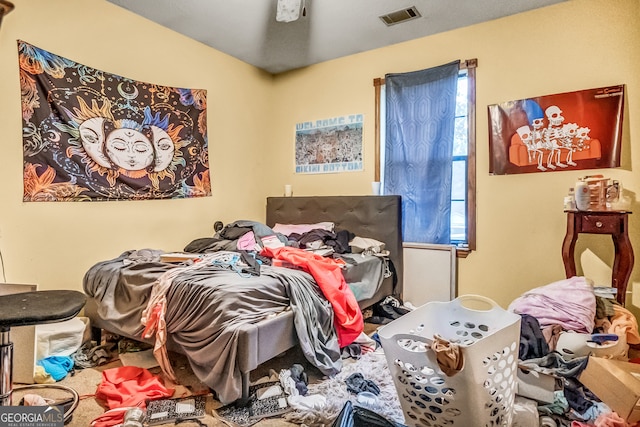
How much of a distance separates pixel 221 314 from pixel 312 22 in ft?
8.52

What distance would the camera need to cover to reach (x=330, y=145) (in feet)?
13.1

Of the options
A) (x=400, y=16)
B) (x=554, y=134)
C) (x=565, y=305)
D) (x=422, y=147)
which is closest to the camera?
(x=565, y=305)

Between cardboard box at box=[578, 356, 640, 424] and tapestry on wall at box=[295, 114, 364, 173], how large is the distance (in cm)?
266

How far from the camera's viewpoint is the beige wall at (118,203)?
238 centimetres

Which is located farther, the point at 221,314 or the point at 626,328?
the point at 626,328

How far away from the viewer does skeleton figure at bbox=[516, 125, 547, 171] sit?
2.91 m

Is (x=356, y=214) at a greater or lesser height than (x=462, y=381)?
greater

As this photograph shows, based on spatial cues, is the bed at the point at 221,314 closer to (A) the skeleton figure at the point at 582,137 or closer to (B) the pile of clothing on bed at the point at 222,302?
(B) the pile of clothing on bed at the point at 222,302

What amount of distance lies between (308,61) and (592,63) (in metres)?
2.60

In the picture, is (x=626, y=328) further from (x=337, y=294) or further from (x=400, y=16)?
(x=400, y=16)

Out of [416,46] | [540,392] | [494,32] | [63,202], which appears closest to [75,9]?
[63,202]

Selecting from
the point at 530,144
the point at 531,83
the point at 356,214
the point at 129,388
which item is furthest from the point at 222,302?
the point at 531,83

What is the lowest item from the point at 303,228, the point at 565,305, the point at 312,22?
the point at 565,305

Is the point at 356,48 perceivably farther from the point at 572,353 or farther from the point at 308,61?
the point at 572,353
